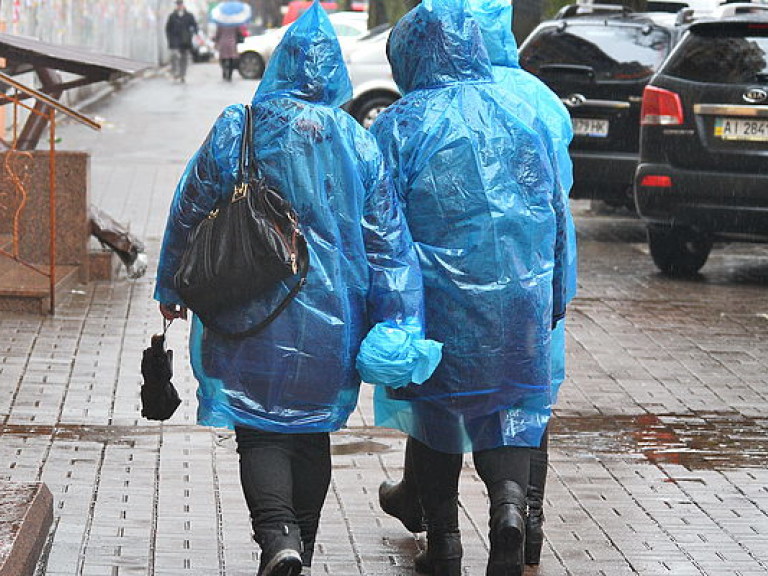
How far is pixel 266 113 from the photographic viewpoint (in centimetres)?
472

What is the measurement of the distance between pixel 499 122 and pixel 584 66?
8719 mm

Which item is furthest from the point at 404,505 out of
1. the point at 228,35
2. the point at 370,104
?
the point at 228,35

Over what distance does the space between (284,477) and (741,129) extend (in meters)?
7.13

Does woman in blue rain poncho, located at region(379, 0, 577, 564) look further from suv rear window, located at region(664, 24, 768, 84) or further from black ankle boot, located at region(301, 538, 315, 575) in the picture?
suv rear window, located at region(664, 24, 768, 84)

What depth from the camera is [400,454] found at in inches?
271

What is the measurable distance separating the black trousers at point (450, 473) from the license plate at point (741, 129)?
6.42 m

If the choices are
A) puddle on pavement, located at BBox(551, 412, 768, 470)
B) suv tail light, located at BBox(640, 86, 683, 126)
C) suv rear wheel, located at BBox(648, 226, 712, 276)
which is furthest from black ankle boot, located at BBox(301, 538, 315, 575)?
suv rear wheel, located at BBox(648, 226, 712, 276)

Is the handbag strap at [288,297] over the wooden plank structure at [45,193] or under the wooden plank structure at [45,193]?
over

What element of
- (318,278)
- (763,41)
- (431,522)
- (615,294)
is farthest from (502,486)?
(763,41)

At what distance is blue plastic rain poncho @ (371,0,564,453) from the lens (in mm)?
5004

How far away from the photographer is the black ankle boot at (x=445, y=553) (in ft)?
17.0

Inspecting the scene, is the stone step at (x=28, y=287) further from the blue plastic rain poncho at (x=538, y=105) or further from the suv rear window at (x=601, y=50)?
the suv rear window at (x=601, y=50)

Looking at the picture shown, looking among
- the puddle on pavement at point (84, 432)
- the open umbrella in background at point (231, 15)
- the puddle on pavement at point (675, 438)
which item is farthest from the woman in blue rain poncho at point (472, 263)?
the open umbrella in background at point (231, 15)

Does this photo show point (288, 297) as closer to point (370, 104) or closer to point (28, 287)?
point (28, 287)
